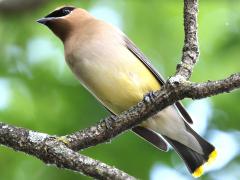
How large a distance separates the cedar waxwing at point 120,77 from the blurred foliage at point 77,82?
0.47 meters

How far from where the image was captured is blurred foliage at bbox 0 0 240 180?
6.47 meters

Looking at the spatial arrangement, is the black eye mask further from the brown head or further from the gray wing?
the gray wing

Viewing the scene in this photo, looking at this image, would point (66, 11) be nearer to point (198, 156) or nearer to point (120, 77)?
point (120, 77)

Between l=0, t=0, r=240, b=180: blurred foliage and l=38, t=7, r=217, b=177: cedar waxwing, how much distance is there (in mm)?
469

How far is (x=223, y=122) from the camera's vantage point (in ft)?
22.7

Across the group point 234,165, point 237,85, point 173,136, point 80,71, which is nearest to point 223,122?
point 234,165

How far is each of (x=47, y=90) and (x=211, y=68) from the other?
2.02m

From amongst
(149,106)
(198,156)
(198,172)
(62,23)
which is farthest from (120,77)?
(149,106)

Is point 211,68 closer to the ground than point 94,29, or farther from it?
closer to the ground

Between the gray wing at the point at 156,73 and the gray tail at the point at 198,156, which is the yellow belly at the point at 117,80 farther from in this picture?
the gray tail at the point at 198,156

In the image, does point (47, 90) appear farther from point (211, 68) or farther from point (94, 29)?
point (211, 68)

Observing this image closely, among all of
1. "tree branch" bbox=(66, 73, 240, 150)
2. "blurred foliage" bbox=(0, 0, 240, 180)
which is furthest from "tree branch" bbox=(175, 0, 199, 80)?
"blurred foliage" bbox=(0, 0, 240, 180)

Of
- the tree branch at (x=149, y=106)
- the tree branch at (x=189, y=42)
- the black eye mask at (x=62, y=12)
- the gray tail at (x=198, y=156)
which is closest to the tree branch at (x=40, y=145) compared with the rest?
the tree branch at (x=149, y=106)

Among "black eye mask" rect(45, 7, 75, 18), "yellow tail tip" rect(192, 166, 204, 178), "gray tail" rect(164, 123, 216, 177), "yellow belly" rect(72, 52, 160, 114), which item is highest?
"black eye mask" rect(45, 7, 75, 18)
